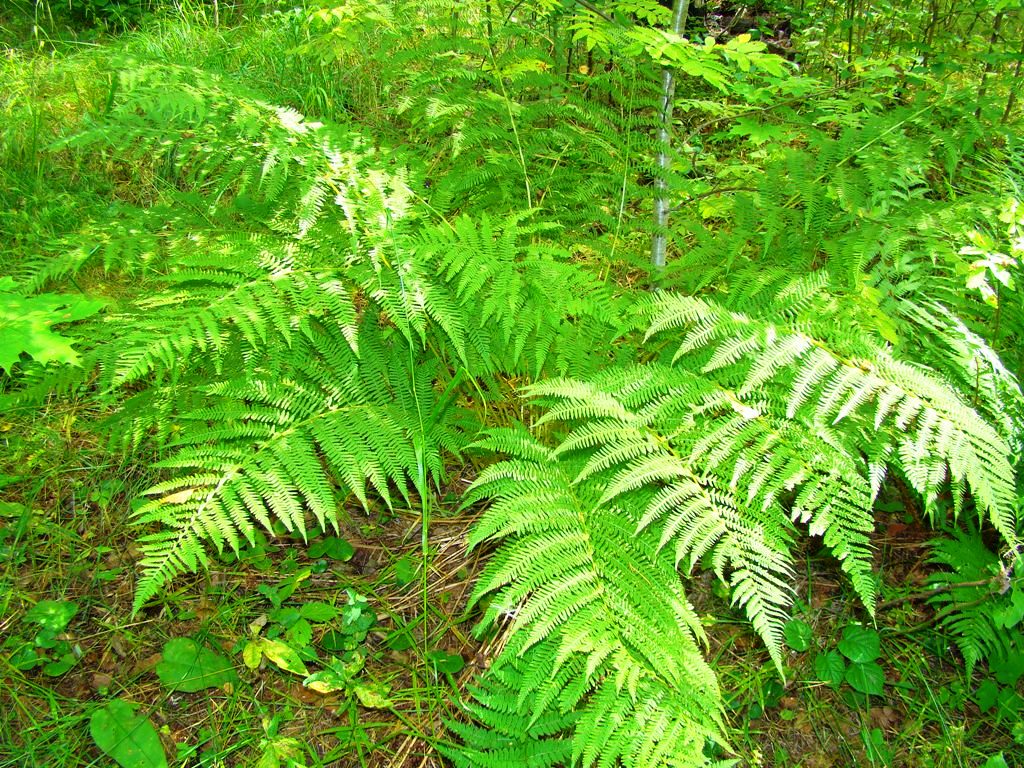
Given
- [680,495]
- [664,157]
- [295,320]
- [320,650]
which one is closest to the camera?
[680,495]

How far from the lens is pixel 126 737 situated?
5.63 feet

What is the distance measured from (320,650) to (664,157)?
2.04m

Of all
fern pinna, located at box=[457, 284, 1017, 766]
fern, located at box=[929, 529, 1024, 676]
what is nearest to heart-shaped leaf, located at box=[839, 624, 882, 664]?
fern, located at box=[929, 529, 1024, 676]

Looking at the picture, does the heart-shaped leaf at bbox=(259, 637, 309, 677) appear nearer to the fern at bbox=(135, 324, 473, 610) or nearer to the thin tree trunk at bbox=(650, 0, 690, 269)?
the fern at bbox=(135, 324, 473, 610)

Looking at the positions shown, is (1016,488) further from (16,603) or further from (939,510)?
(16,603)

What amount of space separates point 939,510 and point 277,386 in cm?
203

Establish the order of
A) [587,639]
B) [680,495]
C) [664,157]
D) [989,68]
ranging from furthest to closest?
[989,68]
[664,157]
[680,495]
[587,639]

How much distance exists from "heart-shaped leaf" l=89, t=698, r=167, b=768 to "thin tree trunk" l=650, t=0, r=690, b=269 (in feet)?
6.79

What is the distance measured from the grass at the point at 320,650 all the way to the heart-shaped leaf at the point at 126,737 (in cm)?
4

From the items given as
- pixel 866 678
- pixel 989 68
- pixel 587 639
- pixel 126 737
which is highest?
pixel 989 68

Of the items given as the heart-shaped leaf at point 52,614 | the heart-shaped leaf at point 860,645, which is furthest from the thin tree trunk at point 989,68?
the heart-shaped leaf at point 52,614

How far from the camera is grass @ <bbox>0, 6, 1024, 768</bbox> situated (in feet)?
5.80

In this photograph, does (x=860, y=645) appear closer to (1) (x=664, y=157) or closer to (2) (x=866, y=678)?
(2) (x=866, y=678)

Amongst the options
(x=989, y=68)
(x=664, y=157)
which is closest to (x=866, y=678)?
(x=664, y=157)
